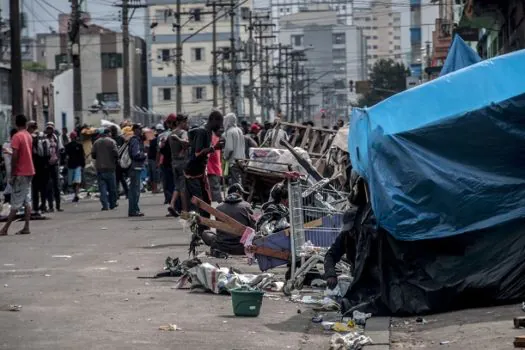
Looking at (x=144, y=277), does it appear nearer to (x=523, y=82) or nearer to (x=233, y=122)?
(x=523, y=82)

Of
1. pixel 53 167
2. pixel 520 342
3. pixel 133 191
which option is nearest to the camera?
pixel 520 342

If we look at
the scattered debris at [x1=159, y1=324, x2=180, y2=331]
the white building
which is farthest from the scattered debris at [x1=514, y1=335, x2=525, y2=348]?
the white building

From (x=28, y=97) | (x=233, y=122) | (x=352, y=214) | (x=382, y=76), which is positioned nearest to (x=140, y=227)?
(x=233, y=122)

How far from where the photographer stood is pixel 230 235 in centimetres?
1523

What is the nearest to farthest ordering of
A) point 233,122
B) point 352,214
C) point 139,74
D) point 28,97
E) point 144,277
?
1. point 352,214
2. point 144,277
3. point 233,122
4. point 28,97
5. point 139,74

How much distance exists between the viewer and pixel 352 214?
1153 cm

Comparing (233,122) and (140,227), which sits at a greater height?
(233,122)

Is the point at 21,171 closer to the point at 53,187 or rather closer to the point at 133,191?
the point at 133,191

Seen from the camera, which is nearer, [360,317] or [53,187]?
[360,317]

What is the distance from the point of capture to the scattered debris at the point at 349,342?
30.8ft

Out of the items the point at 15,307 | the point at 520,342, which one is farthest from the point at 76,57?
the point at 520,342

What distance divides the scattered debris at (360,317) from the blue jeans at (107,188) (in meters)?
16.3

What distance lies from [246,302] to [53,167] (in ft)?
53.0

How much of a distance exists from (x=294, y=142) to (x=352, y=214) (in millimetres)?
14927
